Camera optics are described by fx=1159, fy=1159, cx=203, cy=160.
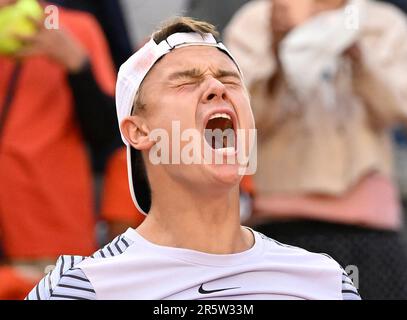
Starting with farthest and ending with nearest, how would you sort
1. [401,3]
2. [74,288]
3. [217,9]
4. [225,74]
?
[401,3]
[217,9]
[225,74]
[74,288]

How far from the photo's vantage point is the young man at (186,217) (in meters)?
1.63

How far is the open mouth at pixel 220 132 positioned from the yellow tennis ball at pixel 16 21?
2.87ft

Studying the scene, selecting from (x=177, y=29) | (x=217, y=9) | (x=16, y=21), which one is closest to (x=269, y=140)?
(x=217, y=9)

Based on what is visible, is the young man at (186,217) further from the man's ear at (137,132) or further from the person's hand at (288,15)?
the person's hand at (288,15)

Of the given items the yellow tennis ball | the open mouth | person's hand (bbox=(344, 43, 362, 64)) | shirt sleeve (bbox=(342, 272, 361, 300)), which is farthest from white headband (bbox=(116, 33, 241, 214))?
person's hand (bbox=(344, 43, 362, 64))

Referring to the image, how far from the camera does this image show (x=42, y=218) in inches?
105

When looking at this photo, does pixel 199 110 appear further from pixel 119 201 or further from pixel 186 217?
pixel 119 201

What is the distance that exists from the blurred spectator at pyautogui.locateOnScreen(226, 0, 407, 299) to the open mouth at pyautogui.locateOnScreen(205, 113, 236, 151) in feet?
2.88

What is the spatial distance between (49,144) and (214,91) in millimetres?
1017

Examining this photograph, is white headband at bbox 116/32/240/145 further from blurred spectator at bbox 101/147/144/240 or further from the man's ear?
blurred spectator at bbox 101/147/144/240

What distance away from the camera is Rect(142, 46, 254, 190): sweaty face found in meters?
1.64

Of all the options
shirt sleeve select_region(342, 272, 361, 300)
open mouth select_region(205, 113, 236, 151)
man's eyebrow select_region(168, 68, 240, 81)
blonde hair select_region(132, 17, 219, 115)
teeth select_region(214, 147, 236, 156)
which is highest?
blonde hair select_region(132, 17, 219, 115)

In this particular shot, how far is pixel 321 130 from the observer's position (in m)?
2.67
